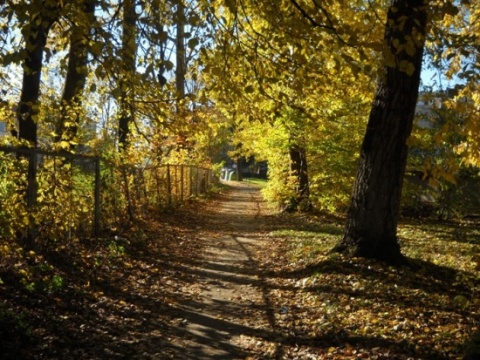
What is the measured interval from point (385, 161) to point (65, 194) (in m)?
5.41

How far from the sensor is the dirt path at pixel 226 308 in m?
5.55

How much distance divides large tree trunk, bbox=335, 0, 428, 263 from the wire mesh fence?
4.82 metres

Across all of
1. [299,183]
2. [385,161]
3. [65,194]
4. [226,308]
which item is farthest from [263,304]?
[299,183]

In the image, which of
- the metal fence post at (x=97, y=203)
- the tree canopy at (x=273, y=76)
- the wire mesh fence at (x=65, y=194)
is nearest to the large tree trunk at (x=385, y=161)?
the tree canopy at (x=273, y=76)

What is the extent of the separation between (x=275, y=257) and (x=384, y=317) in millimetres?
4496

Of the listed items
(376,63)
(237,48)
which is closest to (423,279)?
(376,63)

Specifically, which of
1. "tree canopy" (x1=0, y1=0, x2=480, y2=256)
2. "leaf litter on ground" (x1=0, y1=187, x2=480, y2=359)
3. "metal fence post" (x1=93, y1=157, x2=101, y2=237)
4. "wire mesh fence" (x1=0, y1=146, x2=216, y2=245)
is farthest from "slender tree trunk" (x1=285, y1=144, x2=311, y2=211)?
"metal fence post" (x1=93, y1=157, x2=101, y2=237)

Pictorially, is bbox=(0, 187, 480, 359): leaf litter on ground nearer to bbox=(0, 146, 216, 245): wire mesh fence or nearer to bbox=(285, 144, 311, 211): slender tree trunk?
bbox=(0, 146, 216, 245): wire mesh fence

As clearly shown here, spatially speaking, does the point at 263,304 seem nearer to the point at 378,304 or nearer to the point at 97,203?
the point at 378,304

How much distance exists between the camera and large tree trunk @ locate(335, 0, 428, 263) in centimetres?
740

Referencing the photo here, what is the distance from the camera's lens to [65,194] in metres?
8.05

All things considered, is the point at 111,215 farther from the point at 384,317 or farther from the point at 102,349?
the point at 384,317

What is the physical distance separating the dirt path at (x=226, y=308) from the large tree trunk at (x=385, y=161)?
204 centimetres

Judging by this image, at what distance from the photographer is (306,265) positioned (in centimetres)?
877
